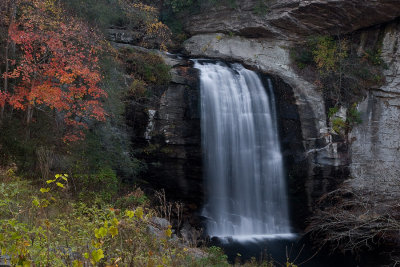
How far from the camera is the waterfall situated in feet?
36.2

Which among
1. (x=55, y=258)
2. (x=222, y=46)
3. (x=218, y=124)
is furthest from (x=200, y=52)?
(x=55, y=258)

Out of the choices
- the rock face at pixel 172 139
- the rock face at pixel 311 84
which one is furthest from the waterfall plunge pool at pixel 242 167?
the rock face at pixel 311 84

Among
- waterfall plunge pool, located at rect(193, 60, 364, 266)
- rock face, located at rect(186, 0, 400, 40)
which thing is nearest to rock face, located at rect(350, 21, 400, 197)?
rock face, located at rect(186, 0, 400, 40)

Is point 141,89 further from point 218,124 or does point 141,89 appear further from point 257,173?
point 257,173

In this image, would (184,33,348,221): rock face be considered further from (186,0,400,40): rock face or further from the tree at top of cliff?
the tree at top of cliff

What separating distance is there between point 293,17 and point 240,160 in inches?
288

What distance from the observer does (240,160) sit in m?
11.4

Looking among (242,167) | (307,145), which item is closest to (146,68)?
(242,167)

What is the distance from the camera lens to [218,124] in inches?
440

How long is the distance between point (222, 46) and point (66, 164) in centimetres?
1015

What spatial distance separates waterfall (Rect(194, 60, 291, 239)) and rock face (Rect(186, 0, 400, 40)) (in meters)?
4.08

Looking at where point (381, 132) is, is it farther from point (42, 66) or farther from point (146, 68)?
point (42, 66)

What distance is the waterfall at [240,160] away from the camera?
11047mm

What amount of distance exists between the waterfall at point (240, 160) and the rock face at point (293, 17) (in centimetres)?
408
